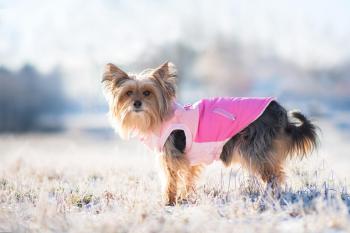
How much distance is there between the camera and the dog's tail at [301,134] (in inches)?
301

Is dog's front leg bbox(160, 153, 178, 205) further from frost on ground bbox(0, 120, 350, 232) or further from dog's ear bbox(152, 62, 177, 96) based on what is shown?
dog's ear bbox(152, 62, 177, 96)

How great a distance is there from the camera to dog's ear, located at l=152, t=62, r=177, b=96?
25.5ft

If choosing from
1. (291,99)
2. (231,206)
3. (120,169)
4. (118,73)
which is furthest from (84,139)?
(231,206)

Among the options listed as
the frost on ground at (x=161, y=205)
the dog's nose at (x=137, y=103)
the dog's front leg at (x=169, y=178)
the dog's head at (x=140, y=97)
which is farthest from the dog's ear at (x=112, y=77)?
the frost on ground at (x=161, y=205)

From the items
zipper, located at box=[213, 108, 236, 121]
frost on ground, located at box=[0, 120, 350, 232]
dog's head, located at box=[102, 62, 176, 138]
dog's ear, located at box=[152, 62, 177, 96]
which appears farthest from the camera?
dog's ear, located at box=[152, 62, 177, 96]

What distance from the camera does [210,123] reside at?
7.57 m

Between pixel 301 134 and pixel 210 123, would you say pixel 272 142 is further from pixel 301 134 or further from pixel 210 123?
pixel 210 123

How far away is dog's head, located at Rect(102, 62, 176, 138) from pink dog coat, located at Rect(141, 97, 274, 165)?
20 cm

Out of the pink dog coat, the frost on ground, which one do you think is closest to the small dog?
the pink dog coat

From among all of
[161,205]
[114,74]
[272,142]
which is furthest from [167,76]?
[161,205]

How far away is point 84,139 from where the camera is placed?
99.6 feet

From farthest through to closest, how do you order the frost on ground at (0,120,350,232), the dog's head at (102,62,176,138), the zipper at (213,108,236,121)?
the dog's head at (102,62,176,138) → the zipper at (213,108,236,121) → the frost on ground at (0,120,350,232)

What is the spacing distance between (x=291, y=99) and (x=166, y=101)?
33064 mm

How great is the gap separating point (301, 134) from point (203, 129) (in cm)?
130
